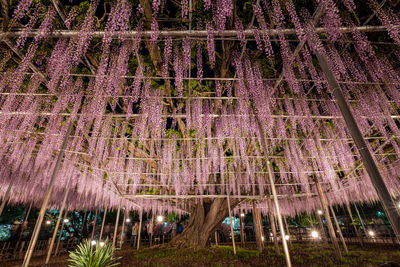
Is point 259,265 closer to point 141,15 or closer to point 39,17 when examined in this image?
point 141,15

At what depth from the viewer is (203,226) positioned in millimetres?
9227

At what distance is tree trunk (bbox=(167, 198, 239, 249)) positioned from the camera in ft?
29.1

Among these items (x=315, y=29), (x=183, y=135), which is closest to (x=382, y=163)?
(x=315, y=29)

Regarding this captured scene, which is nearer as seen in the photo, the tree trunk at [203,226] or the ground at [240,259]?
the ground at [240,259]

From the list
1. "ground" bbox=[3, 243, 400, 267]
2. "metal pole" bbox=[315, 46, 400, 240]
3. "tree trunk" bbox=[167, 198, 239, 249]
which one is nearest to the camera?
"metal pole" bbox=[315, 46, 400, 240]

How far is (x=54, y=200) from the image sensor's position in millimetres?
12391

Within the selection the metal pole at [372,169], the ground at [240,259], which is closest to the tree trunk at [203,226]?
the ground at [240,259]

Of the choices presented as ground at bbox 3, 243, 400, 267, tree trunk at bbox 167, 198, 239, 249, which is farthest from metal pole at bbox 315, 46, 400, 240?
tree trunk at bbox 167, 198, 239, 249

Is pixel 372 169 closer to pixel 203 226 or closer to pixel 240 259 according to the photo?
pixel 240 259

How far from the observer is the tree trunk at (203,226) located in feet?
29.1

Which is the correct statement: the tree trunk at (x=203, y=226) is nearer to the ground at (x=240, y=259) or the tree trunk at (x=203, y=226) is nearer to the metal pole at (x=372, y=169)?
the ground at (x=240, y=259)

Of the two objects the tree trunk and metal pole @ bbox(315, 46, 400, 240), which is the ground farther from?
metal pole @ bbox(315, 46, 400, 240)

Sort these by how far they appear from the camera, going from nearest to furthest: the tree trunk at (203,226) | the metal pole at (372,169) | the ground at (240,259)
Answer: the metal pole at (372,169) < the ground at (240,259) < the tree trunk at (203,226)

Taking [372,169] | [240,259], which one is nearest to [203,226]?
[240,259]
